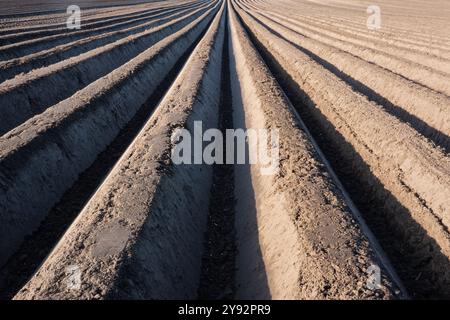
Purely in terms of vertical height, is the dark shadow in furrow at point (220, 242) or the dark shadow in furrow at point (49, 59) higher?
the dark shadow in furrow at point (49, 59)

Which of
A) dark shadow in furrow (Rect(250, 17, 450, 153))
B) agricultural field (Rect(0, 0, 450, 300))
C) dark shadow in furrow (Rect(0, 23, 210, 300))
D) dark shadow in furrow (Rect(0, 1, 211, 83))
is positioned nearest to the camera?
agricultural field (Rect(0, 0, 450, 300))

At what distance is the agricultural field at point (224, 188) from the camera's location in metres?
3.89

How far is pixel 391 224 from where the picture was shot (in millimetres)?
5152

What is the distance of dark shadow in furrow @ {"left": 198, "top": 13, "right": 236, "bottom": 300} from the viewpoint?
4.25 m

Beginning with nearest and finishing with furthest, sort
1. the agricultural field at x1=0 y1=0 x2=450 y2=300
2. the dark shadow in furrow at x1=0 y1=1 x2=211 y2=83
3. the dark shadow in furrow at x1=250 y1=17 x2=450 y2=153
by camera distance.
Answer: the agricultural field at x1=0 y1=0 x2=450 y2=300 → the dark shadow in furrow at x1=250 y1=17 x2=450 y2=153 → the dark shadow in furrow at x1=0 y1=1 x2=211 y2=83

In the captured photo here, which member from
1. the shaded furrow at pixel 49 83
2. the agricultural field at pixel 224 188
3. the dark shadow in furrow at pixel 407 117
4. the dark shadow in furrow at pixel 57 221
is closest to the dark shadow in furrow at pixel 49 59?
the agricultural field at pixel 224 188

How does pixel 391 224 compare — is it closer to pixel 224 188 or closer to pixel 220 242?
pixel 220 242

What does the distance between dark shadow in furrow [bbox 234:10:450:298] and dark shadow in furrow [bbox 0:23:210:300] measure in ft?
13.8

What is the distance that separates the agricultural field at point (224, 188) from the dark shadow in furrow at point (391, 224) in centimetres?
2

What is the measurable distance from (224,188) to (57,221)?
264 cm

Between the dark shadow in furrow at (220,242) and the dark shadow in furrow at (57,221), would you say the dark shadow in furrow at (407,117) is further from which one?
the dark shadow in furrow at (57,221)

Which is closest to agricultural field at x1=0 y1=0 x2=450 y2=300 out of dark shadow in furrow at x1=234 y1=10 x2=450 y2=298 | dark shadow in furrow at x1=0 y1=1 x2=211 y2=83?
dark shadow in furrow at x1=234 y1=10 x2=450 y2=298

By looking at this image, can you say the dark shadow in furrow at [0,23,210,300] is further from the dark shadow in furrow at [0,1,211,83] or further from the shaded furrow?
the dark shadow in furrow at [0,1,211,83]
